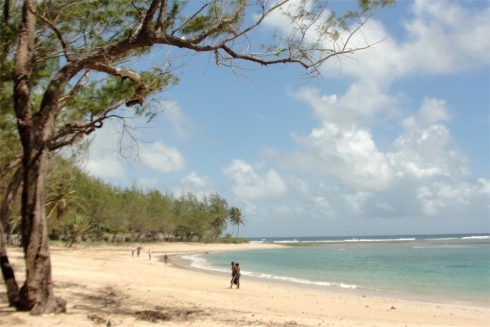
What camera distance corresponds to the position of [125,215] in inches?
2178

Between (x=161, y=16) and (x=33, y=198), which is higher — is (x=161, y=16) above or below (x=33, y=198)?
above

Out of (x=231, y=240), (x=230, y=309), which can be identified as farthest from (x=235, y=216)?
(x=230, y=309)

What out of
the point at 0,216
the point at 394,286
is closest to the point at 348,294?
the point at 394,286

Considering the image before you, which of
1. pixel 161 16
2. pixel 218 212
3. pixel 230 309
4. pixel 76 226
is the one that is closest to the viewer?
pixel 161 16

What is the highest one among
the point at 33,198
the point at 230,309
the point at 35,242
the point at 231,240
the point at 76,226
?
the point at 76,226

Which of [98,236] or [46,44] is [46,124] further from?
[98,236]

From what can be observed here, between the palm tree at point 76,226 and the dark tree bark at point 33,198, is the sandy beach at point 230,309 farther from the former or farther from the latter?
the palm tree at point 76,226

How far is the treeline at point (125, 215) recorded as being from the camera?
37.2m

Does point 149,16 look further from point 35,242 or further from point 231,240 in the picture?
point 231,240

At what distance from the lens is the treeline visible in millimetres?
37250

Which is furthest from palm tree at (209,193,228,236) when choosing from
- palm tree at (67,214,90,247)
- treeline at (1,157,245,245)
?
palm tree at (67,214,90,247)

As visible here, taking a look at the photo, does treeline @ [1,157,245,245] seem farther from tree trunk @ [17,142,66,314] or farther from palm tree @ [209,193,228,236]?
tree trunk @ [17,142,66,314]

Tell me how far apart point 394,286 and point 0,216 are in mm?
19247

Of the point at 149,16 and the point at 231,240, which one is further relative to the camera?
the point at 231,240
